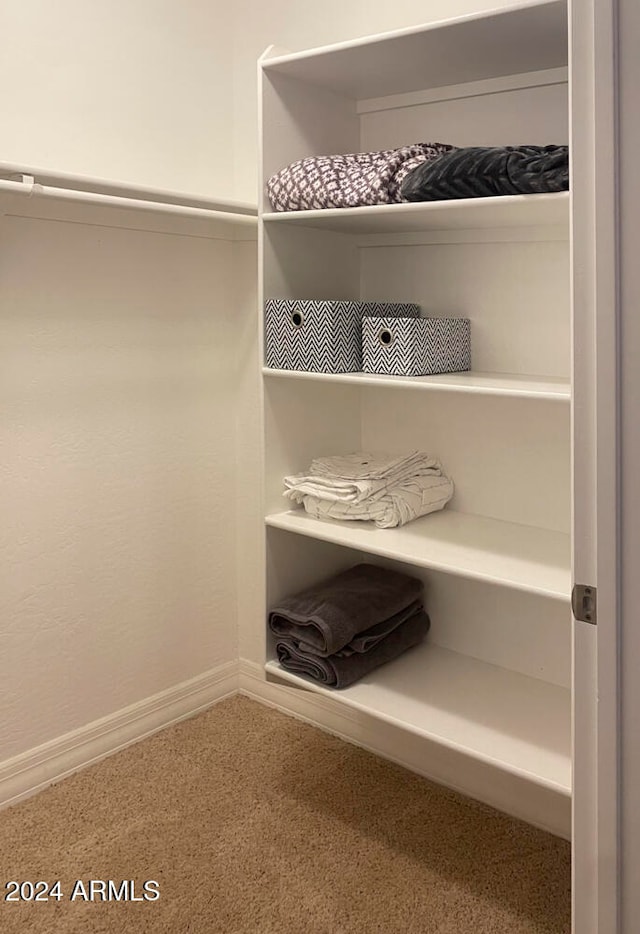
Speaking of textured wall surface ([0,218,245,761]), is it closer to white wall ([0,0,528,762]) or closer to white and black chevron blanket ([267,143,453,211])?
white wall ([0,0,528,762])

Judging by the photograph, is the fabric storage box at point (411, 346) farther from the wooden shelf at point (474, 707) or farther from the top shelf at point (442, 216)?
the wooden shelf at point (474, 707)

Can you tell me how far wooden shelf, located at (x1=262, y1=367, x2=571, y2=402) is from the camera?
1513 mm

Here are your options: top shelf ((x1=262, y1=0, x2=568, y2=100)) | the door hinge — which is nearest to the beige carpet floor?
the door hinge

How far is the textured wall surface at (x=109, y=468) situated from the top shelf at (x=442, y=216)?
53 centimetres

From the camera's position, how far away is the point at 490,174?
1.54 metres

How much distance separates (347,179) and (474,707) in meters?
1.19

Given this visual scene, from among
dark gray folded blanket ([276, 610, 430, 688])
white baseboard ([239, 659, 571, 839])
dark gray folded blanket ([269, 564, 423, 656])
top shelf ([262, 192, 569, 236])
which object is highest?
top shelf ([262, 192, 569, 236])

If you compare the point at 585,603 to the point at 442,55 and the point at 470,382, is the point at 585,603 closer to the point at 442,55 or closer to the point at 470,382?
the point at 470,382

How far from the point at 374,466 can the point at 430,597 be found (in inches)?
15.9

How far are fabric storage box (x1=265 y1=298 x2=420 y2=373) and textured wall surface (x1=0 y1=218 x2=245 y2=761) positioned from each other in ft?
1.67

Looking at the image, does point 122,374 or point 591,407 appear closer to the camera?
point 591,407

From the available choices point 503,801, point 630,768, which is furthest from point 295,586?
point 630,768

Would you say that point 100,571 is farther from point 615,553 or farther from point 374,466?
point 615,553

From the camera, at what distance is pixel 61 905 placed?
1762 mm
